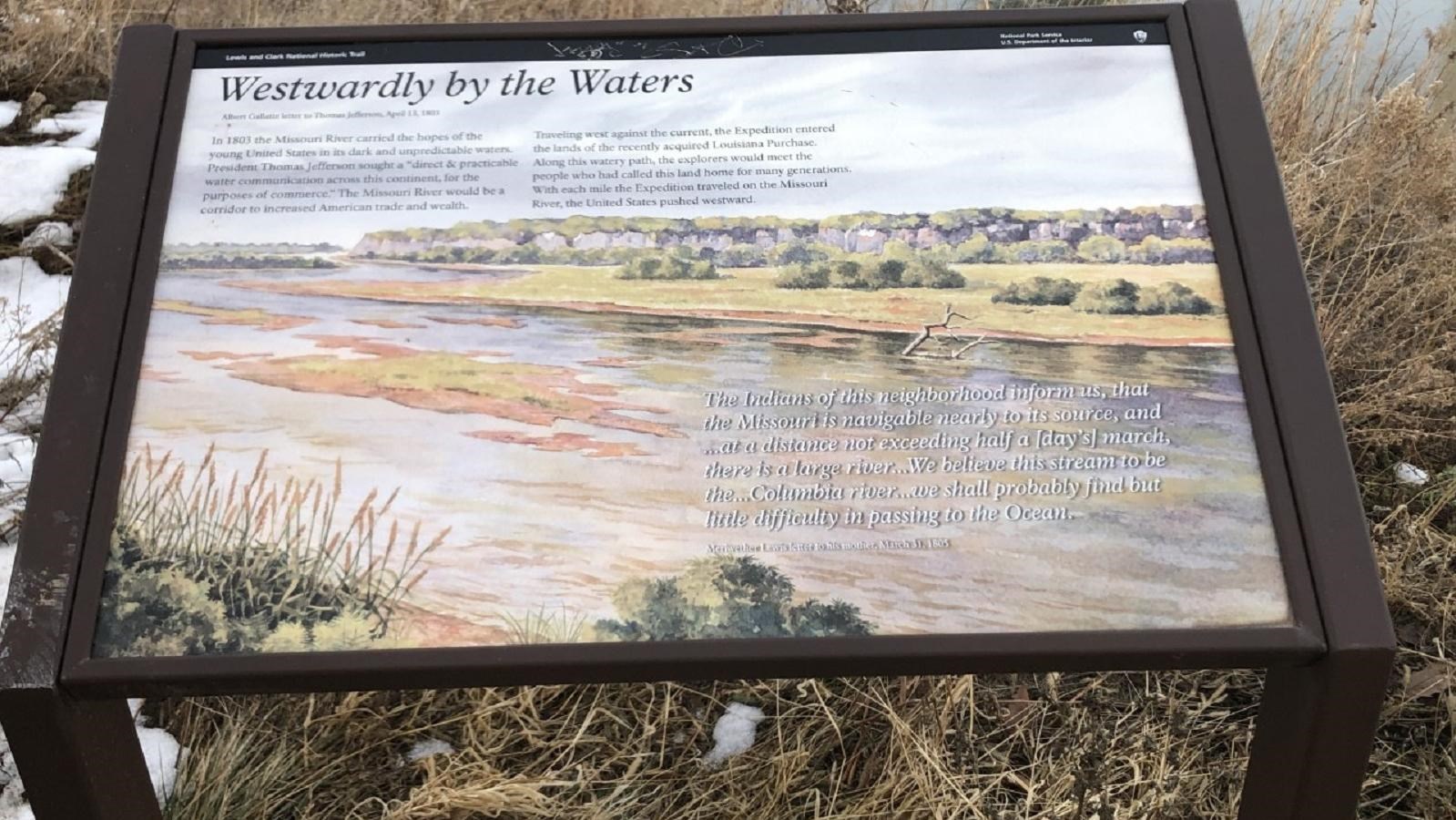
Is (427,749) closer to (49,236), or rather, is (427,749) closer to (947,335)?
(947,335)

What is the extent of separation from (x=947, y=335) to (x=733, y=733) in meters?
1.23

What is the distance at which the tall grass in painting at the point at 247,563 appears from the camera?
59.4 inches

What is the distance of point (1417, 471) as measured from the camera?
300cm

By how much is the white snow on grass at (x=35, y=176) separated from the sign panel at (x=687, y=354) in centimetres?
199

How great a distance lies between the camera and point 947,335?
67.0 inches

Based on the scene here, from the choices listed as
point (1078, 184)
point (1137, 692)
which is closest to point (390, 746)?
point (1137, 692)

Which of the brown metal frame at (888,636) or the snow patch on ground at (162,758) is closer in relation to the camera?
the brown metal frame at (888,636)

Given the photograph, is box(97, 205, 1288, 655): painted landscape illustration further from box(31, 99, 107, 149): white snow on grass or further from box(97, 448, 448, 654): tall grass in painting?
box(31, 99, 107, 149): white snow on grass

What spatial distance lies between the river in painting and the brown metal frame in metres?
0.04

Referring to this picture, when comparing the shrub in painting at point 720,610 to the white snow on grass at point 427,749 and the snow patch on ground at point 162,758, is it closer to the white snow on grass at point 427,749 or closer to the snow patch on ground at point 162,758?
the white snow on grass at point 427,749

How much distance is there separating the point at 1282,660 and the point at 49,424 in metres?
1.62

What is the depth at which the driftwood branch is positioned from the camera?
1.69m

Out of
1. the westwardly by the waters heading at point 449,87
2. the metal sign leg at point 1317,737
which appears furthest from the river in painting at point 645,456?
the westwardly by the waters heading at point 449,87

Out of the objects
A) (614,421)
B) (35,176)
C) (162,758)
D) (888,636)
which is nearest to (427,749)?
(162,758)
